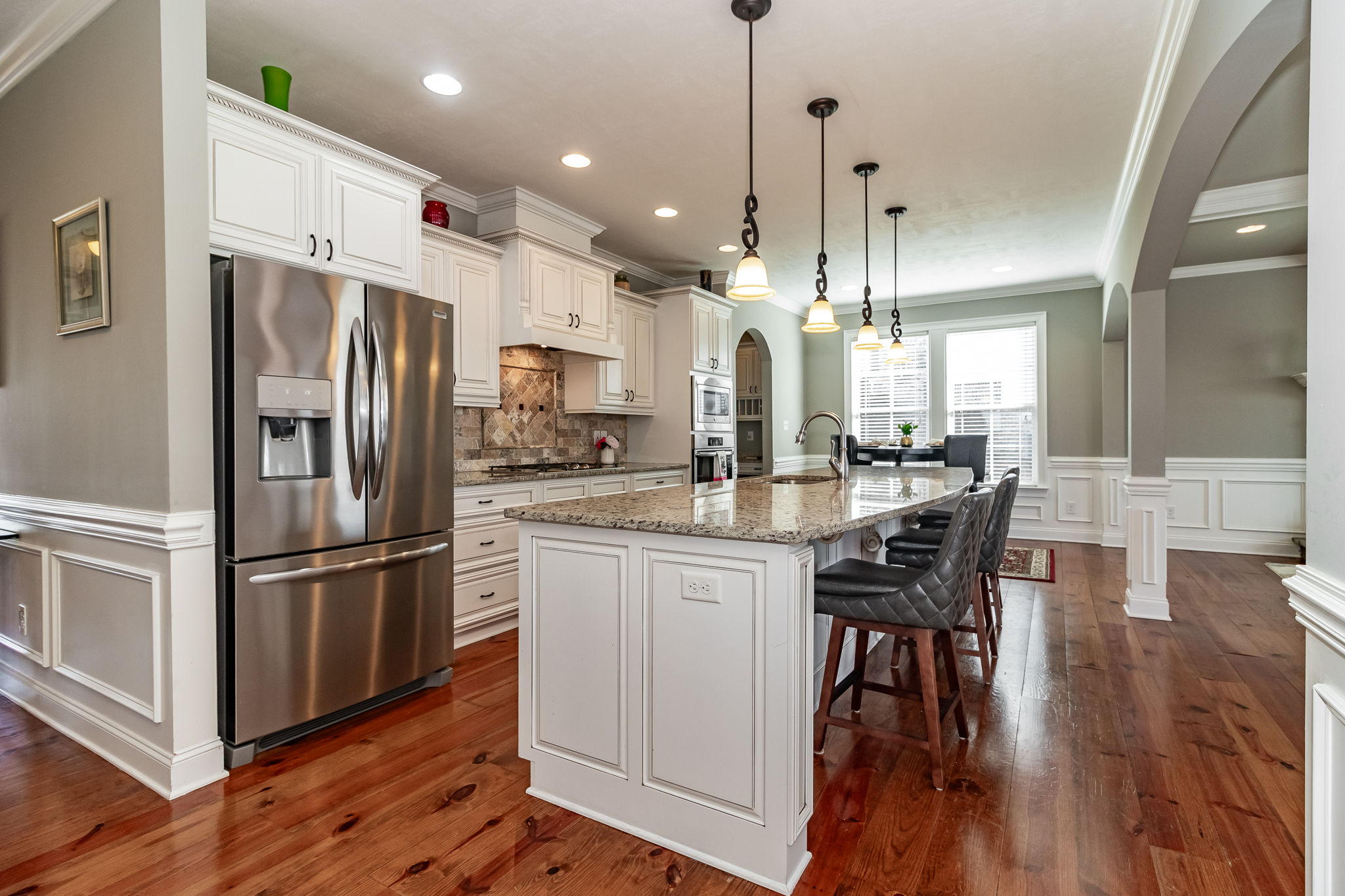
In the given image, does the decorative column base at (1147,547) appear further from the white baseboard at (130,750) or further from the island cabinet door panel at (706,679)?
the white baseboard at (130,750)

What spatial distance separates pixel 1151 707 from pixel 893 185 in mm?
2971

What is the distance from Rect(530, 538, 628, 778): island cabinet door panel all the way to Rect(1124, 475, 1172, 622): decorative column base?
3581mm

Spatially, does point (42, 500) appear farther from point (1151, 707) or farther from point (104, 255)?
point (1151, 707)

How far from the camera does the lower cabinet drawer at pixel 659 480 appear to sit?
4832 millimetres

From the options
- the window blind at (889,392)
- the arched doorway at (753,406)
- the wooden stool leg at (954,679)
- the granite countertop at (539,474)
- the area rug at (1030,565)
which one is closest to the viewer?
the wooden stool leg at (954,679)

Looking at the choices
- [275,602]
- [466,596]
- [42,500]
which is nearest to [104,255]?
[42,500]

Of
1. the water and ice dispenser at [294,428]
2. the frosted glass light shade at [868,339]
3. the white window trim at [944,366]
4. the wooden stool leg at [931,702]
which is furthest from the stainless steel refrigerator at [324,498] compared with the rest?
the white window trim at [944,366]

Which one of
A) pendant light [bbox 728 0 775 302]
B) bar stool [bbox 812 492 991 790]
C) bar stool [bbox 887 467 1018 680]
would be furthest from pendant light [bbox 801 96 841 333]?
bar stool [bbox 812 492 991 790]

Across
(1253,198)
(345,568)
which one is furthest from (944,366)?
(345,568)

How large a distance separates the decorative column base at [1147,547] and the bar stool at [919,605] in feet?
8.14

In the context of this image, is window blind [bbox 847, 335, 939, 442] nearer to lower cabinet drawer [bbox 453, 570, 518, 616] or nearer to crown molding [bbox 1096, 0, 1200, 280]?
crown molding [bbox 1096, 0, 1200, 280]

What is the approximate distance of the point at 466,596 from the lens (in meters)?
3.39

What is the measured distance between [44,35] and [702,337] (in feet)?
13.6

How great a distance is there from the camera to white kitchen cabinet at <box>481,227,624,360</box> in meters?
4.03
